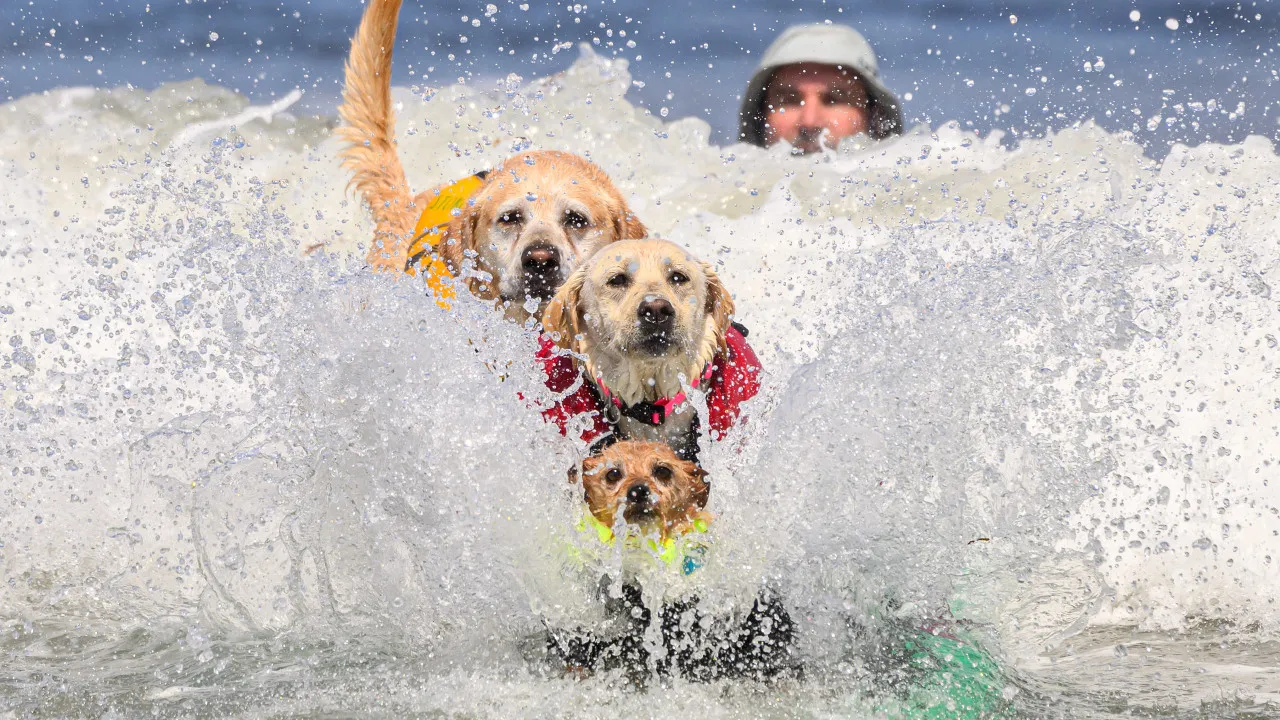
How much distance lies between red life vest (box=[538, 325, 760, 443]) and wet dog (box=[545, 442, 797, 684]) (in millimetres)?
296

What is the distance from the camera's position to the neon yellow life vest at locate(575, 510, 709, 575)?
12.0 feet

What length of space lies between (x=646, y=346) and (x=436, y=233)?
4.62ft

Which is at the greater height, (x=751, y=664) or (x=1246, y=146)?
(x=1246, y=146)

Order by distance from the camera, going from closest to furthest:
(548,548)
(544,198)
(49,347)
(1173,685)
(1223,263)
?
(1173,685), (548,548), (544,198), (1223,263), (49,347)

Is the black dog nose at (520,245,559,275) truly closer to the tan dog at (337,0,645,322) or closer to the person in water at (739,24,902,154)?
the tan dog at (337,0,645,322)

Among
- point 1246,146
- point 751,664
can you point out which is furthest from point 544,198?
point 1246,146

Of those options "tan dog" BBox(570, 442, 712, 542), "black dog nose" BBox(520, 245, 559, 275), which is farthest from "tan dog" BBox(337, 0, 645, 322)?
"tan dog" BBox(570, 442, 712, 542)

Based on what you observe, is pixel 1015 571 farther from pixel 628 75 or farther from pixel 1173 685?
pixel 628 75

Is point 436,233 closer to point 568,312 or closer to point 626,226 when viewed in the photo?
point 626,226

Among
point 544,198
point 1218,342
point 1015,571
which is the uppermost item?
point 544,198

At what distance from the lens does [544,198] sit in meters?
4.65

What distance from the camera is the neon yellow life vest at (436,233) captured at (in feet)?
15.4

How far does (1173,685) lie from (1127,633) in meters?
0.74

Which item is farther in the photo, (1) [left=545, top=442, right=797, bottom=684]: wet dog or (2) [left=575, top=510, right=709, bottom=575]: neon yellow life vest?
(2) [left=575, top=510, right=709, bottom=575]: neon yellow life vest
